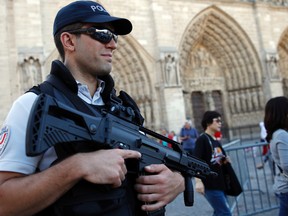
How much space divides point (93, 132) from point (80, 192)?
225mm

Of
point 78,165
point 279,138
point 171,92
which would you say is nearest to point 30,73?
point 171,92

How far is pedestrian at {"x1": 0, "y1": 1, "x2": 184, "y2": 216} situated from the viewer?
42.6 inches

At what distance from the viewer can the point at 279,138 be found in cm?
279

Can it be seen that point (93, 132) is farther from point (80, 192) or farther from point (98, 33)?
point (98, 33)

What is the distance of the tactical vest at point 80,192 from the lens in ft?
3.70

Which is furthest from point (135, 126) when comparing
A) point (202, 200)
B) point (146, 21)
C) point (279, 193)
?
point (146, 21)

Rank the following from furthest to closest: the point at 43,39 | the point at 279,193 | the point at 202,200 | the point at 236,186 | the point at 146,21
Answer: the point at 146,21
the point at 43,39
the point at 202,200
the point at 236,186
the point at 279,193

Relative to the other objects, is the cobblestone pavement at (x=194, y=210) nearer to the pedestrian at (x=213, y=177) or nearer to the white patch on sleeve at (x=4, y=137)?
the pedestrian at (x=213, y=177)

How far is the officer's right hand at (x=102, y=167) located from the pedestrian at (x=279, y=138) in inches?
82.0

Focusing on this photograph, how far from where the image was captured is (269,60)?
53.5ft

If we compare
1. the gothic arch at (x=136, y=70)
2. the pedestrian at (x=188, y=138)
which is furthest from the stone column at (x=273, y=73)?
the pedestrian at (x=188, y=138)

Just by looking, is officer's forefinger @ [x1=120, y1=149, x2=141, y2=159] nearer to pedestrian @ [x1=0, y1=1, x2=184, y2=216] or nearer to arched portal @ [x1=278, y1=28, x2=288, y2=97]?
pedestrian @ [x1=0, y1=1, x2=184, y2=216]

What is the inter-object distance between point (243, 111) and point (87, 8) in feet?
54.2

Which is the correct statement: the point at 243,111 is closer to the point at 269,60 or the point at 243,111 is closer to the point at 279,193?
the point at 269,60
